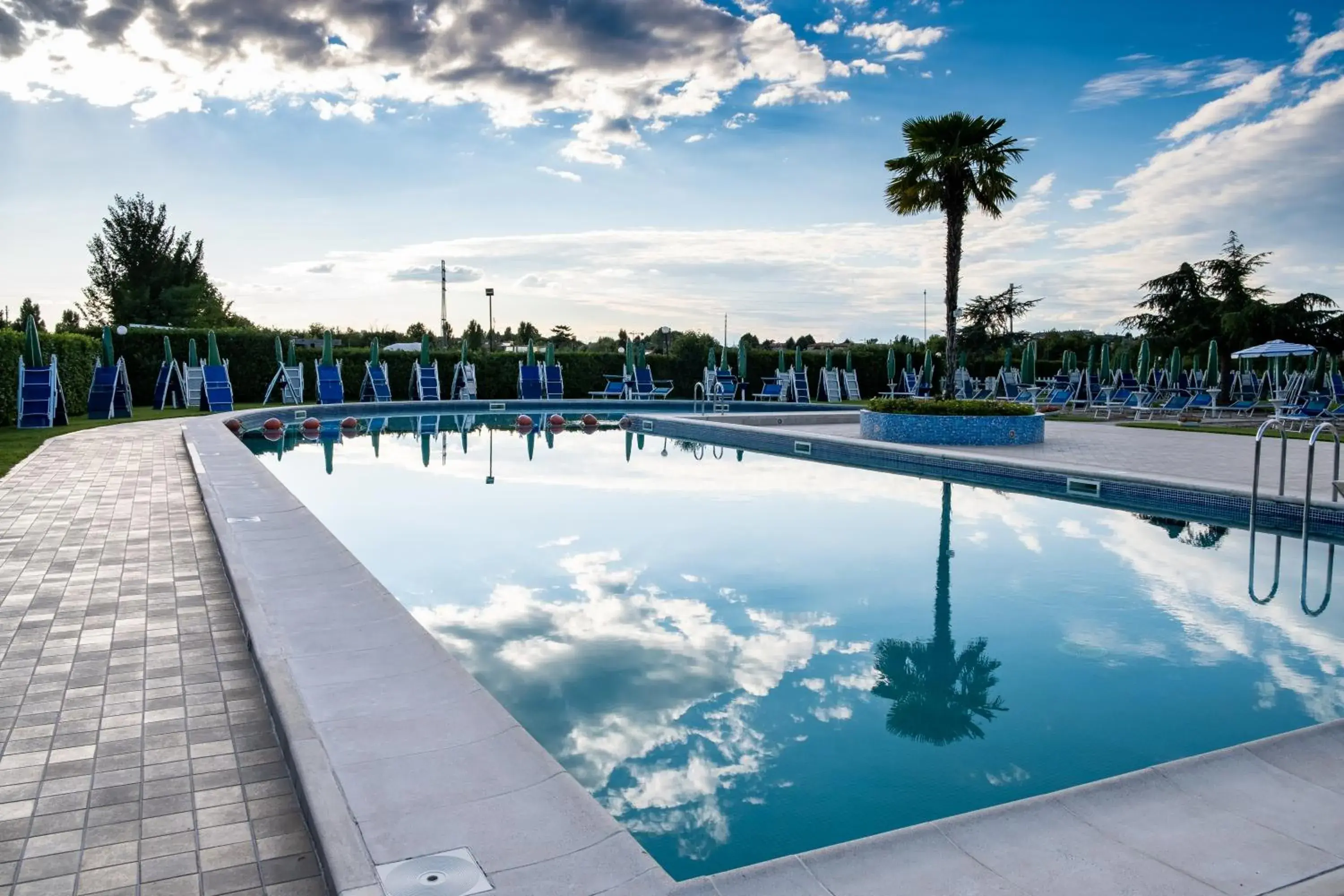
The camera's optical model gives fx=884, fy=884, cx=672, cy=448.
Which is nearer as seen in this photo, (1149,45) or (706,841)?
(706,841)

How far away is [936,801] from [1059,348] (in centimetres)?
4933

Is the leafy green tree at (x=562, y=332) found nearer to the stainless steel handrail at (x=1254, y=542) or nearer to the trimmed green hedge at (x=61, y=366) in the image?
the trimmed green hedge at (x=61, y=366)

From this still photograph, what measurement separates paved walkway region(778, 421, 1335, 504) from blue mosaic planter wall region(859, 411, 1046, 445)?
0.20m

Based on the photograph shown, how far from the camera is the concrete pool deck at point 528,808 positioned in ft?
6.82

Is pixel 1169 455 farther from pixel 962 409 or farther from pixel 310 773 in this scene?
pixel 310 773

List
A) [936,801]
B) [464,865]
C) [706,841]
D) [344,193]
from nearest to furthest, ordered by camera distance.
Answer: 1. [464,865]
2. [706,841]
3. [936,801]
4. [344,193]

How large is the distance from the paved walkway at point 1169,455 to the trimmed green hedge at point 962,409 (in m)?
0.54

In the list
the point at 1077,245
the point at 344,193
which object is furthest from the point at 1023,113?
the point at 344,193

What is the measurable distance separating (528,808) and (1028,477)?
872 cm

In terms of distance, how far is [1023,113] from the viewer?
54.5 ft

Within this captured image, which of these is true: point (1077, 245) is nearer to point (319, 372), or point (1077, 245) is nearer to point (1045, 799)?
point (319, 372)

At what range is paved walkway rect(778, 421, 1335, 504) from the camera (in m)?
8.84

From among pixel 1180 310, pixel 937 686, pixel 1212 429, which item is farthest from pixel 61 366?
pixel 1180 310

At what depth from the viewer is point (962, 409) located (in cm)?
1295
